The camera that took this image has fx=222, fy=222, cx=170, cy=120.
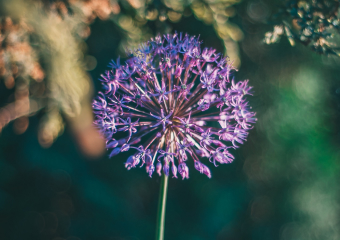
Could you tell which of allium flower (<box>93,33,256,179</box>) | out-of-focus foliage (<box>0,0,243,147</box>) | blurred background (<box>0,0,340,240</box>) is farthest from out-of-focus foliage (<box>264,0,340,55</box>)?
allium flower (<box>93,33,256,179</box>)

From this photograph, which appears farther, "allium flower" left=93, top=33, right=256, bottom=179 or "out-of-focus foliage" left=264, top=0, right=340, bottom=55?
"out-of-focus foliage" left=264, top=0, right=340, bottom=55

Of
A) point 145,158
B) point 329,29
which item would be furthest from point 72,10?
point 329,29

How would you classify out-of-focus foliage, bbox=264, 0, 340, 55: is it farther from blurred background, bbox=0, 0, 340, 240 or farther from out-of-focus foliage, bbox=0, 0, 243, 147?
out-of-focus foliage, bbox=0, 0, 243, 147

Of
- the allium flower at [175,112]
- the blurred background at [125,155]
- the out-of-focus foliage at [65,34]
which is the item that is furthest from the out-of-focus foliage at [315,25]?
the allium flower at [175,112]

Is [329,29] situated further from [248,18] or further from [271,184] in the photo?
[271,184]

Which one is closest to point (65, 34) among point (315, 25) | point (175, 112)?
point (175, 112)

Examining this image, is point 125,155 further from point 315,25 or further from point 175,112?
point 315,25
